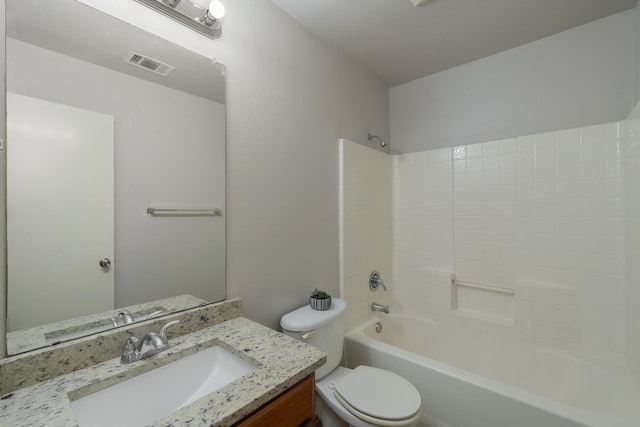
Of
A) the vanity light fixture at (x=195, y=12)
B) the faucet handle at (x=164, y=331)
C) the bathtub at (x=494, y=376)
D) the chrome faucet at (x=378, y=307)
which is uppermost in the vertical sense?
the vanity light fixture at (x=195, y=12)

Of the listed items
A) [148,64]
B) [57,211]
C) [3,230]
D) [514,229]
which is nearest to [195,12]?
[148,64]

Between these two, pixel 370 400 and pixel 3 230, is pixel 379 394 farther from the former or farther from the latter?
pixel 3 230

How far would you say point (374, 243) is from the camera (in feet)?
7.43

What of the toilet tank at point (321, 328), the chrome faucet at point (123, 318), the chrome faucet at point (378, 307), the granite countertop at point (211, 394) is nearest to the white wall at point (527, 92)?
the chrome faucet at point (378, 307)

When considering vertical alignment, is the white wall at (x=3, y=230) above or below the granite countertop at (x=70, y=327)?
above

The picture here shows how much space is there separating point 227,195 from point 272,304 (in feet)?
2.10

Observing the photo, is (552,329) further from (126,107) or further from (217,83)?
(126,107)

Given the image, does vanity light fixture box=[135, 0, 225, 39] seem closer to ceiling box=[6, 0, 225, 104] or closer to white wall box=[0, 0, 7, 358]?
ceiling box=[6, 0, 225, 104]

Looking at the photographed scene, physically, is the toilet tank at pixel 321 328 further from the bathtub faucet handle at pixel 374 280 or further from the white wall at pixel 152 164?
the bathtub faucet handle at pixel 374 280

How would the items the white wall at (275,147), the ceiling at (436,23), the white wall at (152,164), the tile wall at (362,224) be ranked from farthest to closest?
the tile wall at (362,224), the ceiling at (436,23), the white wall at (275,147), the white wall at (152,164)

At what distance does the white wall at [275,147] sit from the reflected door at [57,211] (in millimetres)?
452

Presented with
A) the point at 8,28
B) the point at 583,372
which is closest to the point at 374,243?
the point at 583,372

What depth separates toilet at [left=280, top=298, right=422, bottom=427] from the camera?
3.96 feet

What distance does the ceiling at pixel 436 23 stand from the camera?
157 centimetres
